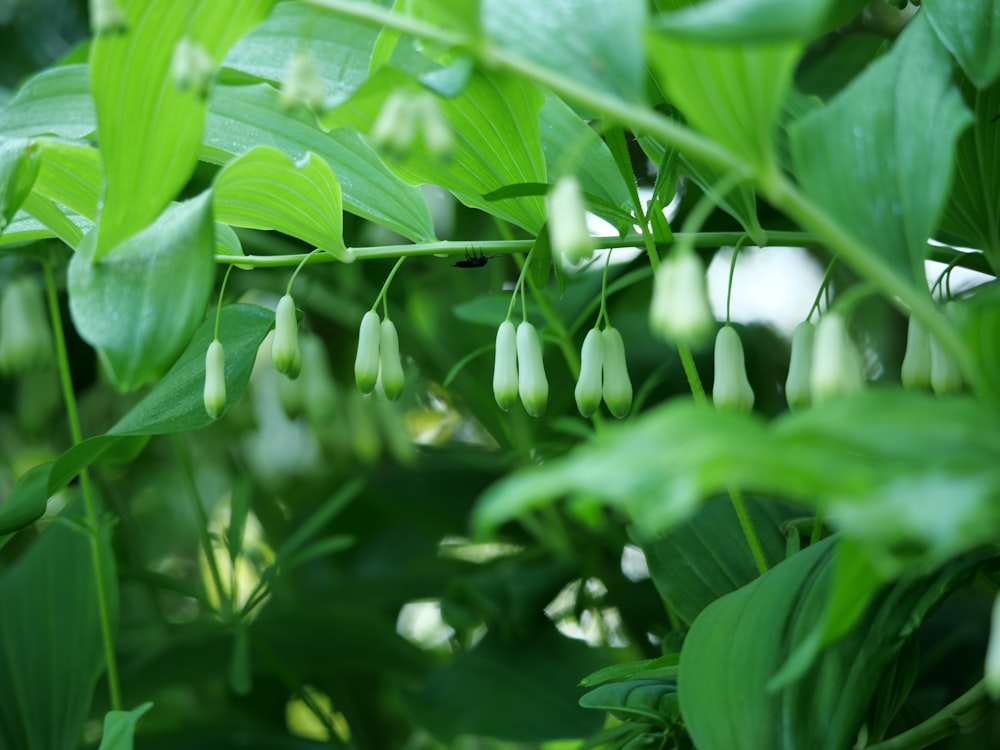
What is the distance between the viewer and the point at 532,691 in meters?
1.11

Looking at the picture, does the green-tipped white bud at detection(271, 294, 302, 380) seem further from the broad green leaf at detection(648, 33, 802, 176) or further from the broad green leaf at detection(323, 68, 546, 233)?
the broad green leaf at detection(648, 33, 802, 176)

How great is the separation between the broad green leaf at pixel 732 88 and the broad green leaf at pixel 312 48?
0.40 metres

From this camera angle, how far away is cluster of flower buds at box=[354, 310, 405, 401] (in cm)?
70

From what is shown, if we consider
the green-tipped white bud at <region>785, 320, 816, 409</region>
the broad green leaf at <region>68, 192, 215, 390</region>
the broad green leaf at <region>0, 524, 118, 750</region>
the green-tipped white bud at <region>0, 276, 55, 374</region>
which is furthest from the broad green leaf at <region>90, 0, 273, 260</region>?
the green-tipped white bud at <region>0, 276, 55, 374</region>

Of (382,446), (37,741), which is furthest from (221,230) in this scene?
(382,446)

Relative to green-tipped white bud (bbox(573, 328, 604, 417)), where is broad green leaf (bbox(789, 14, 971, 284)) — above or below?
above

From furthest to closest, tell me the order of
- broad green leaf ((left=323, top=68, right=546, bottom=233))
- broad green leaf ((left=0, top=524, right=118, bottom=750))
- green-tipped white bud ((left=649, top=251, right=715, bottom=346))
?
1. broad green leaf ((left=0, top=524, right=118, bottom=750))
2. broad green leaf ((left=323, top=68, right=546, bottom=233))
3. green-tipped white bud ((left=649, top=251, right=715, bottom=346))

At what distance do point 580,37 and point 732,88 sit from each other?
0.07 meters

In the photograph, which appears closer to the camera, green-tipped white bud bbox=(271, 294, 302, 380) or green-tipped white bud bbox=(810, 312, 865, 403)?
green-tipped white bud bbox=(810, 312, 865, 403)

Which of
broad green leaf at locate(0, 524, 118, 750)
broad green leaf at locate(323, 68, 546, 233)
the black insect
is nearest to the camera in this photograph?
broad green leaf at locate(323, 68, 546, 233)

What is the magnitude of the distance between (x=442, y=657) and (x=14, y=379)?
34.3 inches

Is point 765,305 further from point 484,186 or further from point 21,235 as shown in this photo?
point 21,235

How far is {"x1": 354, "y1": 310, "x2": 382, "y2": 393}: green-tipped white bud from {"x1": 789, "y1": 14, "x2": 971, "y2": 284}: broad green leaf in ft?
1.03

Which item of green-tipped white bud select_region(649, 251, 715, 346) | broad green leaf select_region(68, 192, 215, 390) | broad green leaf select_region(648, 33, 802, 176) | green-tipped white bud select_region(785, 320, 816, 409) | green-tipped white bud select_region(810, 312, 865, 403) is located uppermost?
broad green leaf select_region(648, 33, 802, 176)
